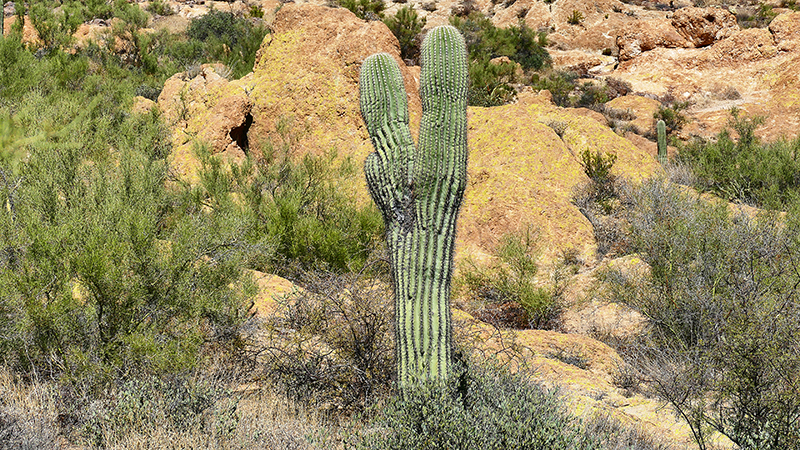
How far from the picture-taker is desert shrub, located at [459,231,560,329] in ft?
24.7

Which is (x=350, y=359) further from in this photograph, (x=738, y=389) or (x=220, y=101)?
(x=220, y=101)

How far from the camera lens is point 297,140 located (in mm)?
10531

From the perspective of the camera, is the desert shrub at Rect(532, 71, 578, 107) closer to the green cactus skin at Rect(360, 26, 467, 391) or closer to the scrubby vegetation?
the scrubby vegetation

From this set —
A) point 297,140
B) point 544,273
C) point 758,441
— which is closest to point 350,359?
point 758,441

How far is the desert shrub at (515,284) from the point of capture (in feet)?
24.7

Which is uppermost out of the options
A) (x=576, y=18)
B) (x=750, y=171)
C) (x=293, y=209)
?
(x=293, y=209)

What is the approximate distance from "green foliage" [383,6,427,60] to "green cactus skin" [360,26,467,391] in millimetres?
14630

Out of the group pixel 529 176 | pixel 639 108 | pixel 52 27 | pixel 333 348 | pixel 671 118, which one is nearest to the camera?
pixel 333 348

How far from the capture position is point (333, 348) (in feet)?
17.2

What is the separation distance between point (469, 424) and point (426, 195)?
5.48ft

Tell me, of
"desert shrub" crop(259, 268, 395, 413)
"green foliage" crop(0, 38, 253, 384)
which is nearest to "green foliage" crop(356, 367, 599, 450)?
"desert shrub" crop(259, 268, 395, 413)

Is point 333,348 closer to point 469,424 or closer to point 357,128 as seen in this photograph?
point 469,424

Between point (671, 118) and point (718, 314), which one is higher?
point (718, 314)

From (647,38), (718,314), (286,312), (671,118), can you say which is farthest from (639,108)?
(286,312)
